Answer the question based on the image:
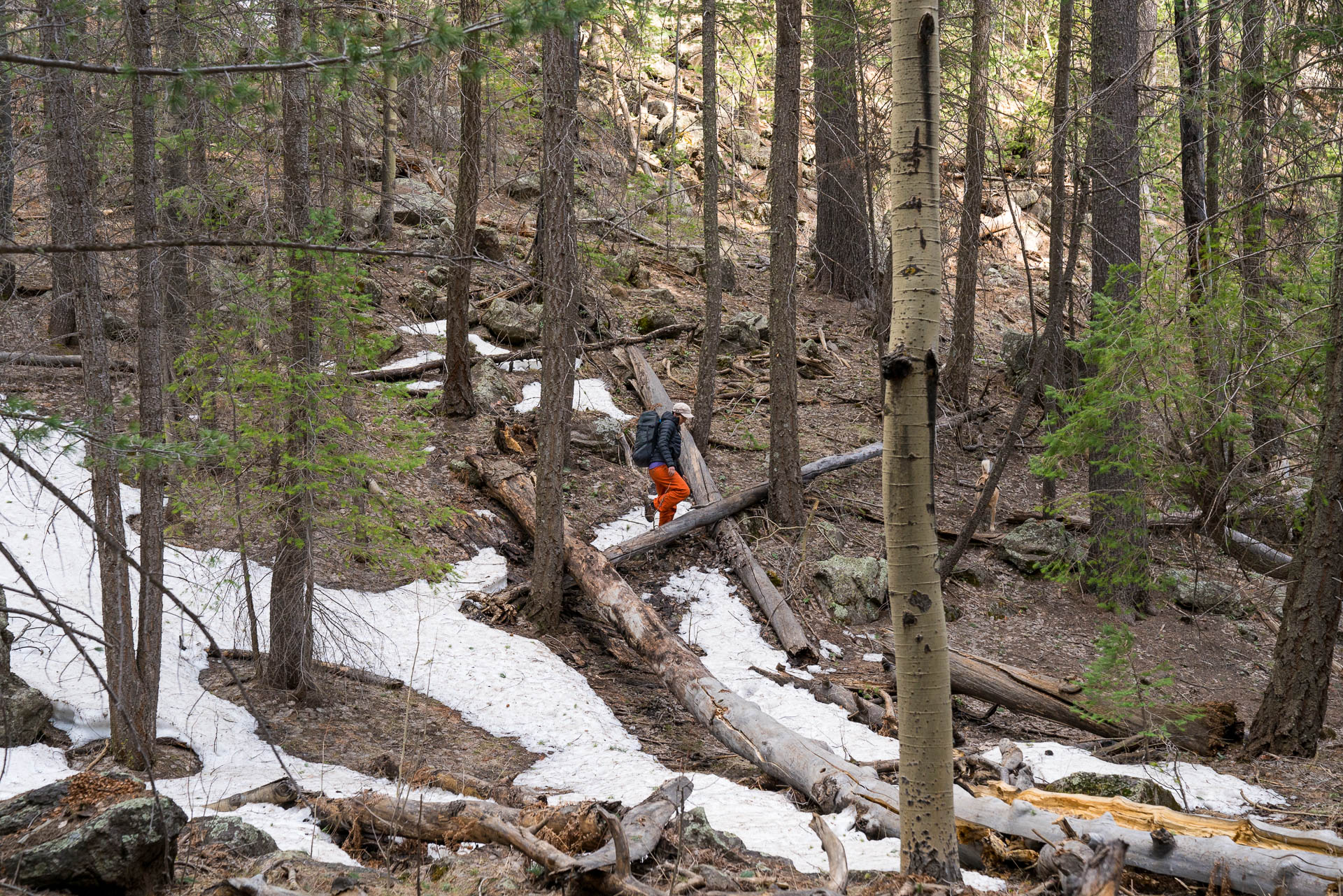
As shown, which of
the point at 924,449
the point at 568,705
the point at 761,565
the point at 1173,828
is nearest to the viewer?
the point at 924,449

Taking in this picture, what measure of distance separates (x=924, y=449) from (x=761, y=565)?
6.80 m

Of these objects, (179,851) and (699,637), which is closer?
(179,851)

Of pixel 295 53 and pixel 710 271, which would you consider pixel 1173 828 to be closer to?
pixel 295 53

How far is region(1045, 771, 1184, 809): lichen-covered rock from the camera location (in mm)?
5289

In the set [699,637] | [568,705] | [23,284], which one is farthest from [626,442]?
[23,284]

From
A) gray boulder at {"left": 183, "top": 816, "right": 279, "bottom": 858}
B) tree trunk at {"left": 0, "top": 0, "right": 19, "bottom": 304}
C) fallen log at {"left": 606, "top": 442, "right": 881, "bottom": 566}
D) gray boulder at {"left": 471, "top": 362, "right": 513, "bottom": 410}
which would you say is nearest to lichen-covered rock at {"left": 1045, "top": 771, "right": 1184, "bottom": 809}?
gray boulder at {"left": 183, "top": 816, "right": 279, "bottom": 858}

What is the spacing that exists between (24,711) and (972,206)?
1205 centimetres

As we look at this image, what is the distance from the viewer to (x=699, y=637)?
9.08 meters

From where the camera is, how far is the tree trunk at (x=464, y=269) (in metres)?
10.1

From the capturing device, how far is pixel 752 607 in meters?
9.79

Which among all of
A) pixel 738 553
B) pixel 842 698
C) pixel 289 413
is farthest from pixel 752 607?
pixel 289 413

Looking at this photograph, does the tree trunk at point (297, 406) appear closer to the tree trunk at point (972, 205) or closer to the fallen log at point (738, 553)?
the fallen log at point (738, 553)

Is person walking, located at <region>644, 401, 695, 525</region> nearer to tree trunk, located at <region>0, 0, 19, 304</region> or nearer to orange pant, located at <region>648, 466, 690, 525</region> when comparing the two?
orange pant, located at <region>648, 466, 690, 525</region>

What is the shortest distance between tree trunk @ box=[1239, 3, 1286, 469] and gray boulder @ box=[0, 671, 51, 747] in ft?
28.7
